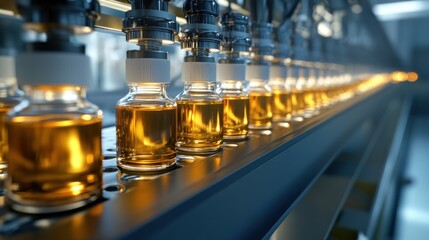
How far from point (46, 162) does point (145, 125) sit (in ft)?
0.44

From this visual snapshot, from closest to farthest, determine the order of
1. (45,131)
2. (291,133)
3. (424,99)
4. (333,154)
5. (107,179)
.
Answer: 1. (45,131)
2. (107,179)
3. (291,133)
4. (333,154)
5. (424,99)

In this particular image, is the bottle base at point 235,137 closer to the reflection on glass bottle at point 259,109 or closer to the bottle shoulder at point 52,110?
the reflection on glass bottle at point 259,109

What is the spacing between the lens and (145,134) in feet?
1.30

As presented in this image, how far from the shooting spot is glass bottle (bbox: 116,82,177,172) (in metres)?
0.39

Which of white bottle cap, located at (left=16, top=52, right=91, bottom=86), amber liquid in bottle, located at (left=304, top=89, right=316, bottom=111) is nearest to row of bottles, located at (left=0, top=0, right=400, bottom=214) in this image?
white bottle cap, located at (left=16, top=52, right=91, bottom=86)

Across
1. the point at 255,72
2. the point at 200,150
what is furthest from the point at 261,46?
the point at 200,150

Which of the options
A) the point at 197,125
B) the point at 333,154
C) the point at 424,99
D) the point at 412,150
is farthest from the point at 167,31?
the point at 424,99

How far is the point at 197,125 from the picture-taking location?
0.49 m

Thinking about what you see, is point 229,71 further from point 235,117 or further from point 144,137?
point 144,137

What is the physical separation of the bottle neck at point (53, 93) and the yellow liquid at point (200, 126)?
0.21 meters

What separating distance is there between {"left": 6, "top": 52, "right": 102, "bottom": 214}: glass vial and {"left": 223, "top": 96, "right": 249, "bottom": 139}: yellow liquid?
306 mm

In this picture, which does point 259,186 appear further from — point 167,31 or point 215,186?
point 167,31

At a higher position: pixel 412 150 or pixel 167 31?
pixel 167 31

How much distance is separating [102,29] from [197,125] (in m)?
0.29
